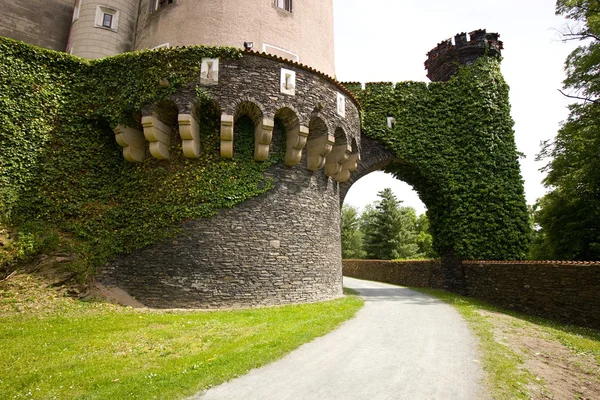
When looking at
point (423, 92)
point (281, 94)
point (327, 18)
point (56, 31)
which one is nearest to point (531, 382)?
point (281, 94)

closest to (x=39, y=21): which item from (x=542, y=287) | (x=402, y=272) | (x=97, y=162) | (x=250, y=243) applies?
(x=97, y=162)

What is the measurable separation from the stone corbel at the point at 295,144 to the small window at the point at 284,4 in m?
6.81

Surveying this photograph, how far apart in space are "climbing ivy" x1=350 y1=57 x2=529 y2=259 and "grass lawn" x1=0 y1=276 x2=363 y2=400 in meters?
9.46

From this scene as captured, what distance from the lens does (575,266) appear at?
940 centimetres

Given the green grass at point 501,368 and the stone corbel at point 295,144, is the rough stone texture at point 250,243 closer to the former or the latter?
the stone corbel at point 295,144

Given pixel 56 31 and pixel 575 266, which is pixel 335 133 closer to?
pixel 575 266

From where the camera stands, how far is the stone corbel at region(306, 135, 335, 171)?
1206 centimetres

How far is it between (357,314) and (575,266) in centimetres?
600

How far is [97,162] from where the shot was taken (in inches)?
448

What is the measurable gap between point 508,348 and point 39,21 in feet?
69.7

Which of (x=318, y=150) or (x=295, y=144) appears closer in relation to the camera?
(x=295, y=144)

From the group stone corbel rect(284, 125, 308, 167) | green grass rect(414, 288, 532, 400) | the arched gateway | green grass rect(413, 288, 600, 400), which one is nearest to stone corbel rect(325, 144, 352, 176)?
the arched gateway

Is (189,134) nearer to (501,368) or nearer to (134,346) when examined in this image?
(134,346)

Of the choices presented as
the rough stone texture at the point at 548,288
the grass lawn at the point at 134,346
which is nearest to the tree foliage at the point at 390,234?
the rough stone texture at the point at 548,288
